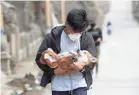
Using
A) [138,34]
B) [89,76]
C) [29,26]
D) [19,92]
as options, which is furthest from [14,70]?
[138,34]

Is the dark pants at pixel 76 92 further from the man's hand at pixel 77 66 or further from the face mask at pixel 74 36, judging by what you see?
the face mask at pixel 74 36

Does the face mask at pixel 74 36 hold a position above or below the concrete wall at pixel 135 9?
above

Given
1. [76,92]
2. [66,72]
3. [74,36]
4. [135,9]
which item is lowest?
[135,9]

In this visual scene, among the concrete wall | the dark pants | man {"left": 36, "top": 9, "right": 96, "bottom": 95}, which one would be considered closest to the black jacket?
man {"left": 36, "top": 9, "right": 96, "bottom": 95}

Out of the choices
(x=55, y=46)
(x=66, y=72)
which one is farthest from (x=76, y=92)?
(x=55, y=46)

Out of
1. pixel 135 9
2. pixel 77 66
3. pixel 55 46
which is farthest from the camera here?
pixel 135 9

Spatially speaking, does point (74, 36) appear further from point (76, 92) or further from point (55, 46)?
point (76, 92)

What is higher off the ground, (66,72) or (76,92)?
(66,72)

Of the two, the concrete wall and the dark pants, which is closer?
the dark pants

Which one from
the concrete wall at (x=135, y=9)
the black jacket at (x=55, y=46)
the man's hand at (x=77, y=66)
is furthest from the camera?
the concrete wall at (x=135, y=9)

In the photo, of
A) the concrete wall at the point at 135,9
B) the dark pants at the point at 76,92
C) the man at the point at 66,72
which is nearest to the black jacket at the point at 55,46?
Answer: the man at the point at 66,72

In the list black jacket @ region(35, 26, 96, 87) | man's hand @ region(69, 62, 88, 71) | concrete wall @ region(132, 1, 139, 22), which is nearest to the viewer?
man's hand @ region(69, 62, 88, 71)

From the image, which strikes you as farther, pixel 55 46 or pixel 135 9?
pixel 135 9

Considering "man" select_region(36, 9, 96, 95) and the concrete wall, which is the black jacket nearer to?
"man" select_region(36, 9, 96, 95)
